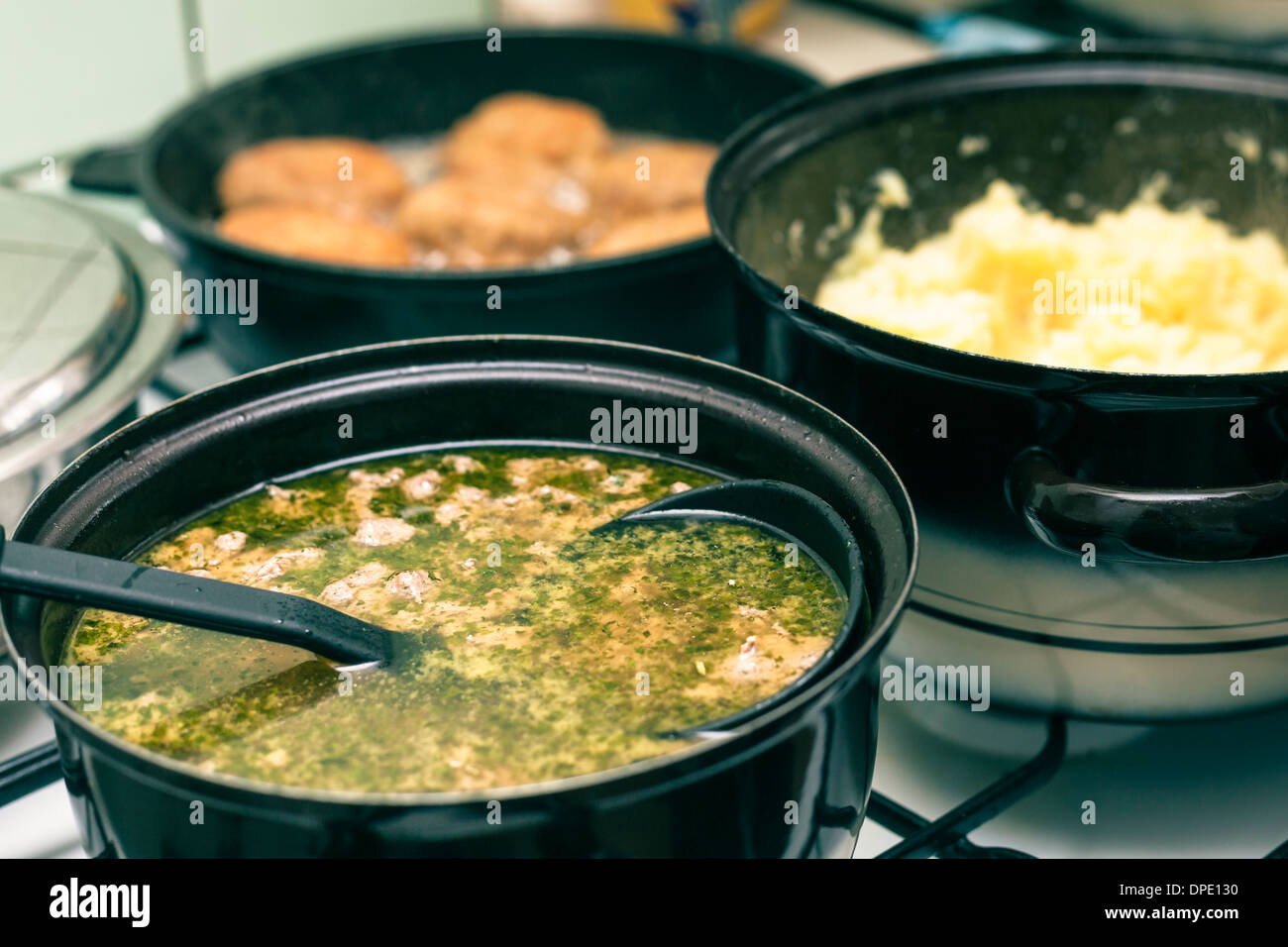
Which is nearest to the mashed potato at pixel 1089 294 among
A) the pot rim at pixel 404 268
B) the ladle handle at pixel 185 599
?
the pot rim at pixel 404 268

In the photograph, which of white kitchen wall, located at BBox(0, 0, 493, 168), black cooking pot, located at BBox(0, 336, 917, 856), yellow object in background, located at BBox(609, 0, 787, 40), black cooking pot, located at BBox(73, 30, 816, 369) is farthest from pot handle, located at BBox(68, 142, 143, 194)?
yellow object in background, located at BBox(609, 0, 787, 40)

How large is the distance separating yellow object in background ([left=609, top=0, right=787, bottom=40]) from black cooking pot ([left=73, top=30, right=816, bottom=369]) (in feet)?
0.91

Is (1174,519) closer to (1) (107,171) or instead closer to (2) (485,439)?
(2) (485,439)

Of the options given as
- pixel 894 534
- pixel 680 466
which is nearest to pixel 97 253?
pixel 680 466

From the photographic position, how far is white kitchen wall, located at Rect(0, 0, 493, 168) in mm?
1912

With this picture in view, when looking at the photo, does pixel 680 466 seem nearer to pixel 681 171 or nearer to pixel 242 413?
pixel 242 413

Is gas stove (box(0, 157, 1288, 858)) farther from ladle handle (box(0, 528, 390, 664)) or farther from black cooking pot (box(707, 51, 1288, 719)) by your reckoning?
ladle handle (box(0, 528, 390, 664))

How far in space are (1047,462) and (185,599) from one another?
57cm

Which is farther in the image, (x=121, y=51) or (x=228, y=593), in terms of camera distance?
(x=121, y=51)

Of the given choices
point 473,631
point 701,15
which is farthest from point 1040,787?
point 701,15

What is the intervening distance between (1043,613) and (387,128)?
1.45 m

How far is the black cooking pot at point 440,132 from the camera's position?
4.22 feet

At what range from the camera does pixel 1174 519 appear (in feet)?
2.72
